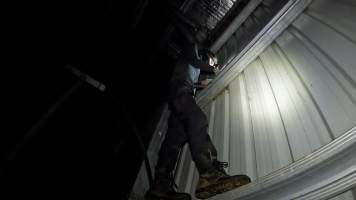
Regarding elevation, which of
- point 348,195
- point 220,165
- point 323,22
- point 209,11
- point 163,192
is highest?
point 209,11

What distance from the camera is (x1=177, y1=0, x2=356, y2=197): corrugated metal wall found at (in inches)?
72.4

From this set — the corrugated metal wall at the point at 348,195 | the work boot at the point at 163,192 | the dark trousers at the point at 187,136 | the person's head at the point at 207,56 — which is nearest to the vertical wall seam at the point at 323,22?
the corrugated metal wall at the point at 348,195

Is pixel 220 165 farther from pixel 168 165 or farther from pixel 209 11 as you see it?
pixel 209 11

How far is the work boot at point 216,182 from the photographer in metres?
1.97

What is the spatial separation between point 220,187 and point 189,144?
53 centimetres

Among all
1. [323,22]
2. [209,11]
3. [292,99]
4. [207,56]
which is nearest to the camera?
[292,99]

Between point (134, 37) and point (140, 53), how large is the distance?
261 millimetres

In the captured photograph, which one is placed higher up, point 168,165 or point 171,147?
point 171,147

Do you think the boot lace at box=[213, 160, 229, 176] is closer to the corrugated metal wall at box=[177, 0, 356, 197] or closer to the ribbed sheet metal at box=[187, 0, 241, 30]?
the corrugated metal wall at box=[177, 0, 356, 197]

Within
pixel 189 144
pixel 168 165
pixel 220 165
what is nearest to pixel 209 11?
pixel 189 144

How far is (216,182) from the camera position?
6.79ft

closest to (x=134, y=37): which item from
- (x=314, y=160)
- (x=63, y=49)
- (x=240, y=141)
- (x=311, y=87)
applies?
(x=63, y=49)

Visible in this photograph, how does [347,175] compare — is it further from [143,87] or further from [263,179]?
[143,87]

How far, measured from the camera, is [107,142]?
11.3 ft
